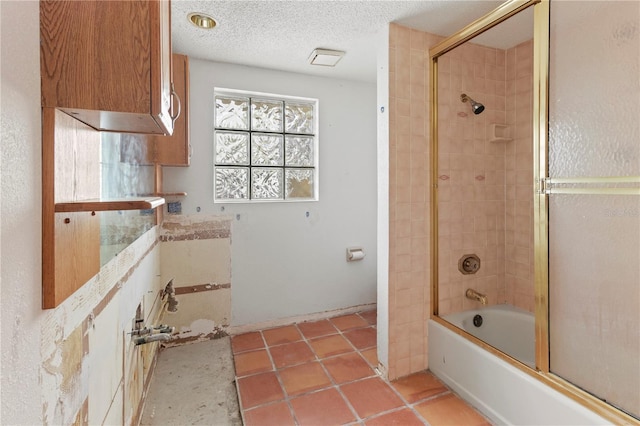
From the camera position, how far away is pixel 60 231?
70cm

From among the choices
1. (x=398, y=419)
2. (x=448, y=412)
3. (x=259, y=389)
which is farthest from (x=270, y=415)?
(x=448, y=412)

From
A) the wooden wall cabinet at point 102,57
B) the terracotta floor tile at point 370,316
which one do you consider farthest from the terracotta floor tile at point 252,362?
the wooden wall cabinet at point 102,57

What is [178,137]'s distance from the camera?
6.69ft

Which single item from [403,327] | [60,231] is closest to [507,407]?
[403,327]

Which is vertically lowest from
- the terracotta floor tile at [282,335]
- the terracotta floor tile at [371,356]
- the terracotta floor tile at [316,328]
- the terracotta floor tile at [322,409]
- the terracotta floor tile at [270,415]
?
the terracotta floor tile at [270,415]

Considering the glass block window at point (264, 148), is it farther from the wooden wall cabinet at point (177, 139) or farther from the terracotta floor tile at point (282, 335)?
the terracotta floor tile at point (282, 335)

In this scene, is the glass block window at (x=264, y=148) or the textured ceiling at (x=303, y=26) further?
the glass block window at (x=264, y=148)

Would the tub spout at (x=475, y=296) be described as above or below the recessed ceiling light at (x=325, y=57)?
below

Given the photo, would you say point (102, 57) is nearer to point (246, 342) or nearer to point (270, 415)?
point (270, 415)

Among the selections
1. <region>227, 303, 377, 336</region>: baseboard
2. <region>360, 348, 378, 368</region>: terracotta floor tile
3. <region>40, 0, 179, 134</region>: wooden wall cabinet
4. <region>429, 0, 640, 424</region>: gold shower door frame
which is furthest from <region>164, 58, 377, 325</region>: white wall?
<region>40, 0, 179, 134</region>: wooden wall cabinet

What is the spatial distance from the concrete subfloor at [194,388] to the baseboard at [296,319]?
0.19 meters

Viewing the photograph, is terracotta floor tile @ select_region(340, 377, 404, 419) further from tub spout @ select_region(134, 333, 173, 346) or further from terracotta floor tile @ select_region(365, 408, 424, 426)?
tub spout @ select_region(134, 333, 173, 346)

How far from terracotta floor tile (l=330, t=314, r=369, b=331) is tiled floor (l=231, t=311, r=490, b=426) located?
0.42 feet

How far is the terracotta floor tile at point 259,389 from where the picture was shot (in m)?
1.80
